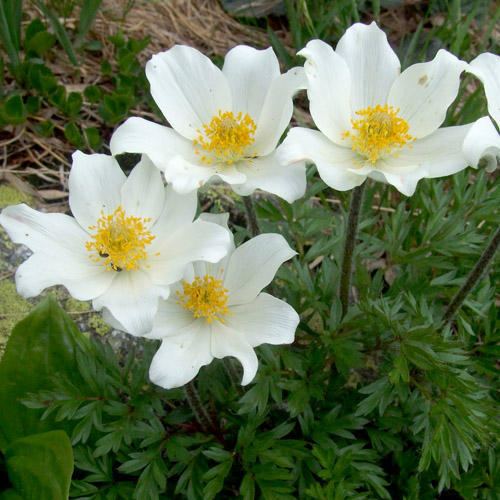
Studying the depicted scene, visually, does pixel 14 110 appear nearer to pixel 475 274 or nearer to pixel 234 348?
pixel 234 348

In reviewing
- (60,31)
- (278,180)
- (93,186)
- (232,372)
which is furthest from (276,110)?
(60,31)

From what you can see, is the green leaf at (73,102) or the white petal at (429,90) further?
the green leaf at (73,102)

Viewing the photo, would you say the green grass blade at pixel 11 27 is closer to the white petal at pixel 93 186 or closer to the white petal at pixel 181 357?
the white petal at pixel 93 186

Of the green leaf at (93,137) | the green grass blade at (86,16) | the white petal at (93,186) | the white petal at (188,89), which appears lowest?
the green leaf at (93,137)

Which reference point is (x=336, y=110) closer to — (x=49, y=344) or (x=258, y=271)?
(x=258, y=271)

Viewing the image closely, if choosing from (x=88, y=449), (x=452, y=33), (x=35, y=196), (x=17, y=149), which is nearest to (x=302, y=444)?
(x=88, y=449)

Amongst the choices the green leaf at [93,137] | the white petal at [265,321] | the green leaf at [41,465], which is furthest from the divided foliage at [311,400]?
the green leaf at [93,137]

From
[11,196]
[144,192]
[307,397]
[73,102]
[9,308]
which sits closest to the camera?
[144,192]
